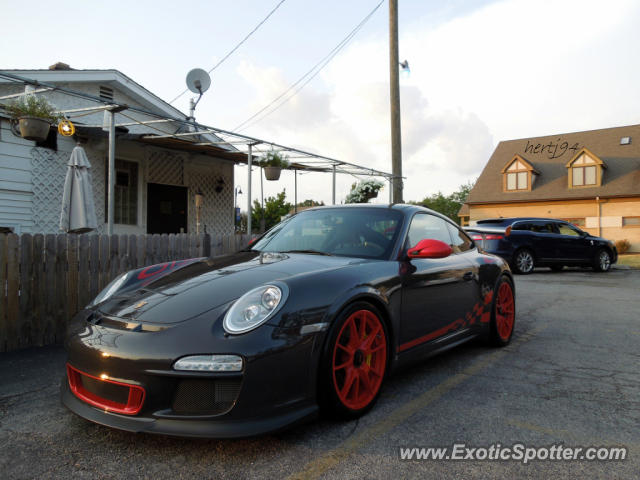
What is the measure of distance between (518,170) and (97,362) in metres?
29.2

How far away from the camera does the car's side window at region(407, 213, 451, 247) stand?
3.53 m

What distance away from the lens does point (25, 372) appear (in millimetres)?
3617

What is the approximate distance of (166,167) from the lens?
477 inches

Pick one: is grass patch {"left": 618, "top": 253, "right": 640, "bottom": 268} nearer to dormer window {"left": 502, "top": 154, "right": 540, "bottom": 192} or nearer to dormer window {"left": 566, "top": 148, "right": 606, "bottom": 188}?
dormer window {"left": 566, "top": 148, "right": 606, "bottom": 188}

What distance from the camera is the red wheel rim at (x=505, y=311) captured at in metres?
4.42

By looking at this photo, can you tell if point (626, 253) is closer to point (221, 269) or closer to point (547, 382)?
point (547, 382)

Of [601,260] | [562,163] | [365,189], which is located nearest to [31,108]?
[365,189]

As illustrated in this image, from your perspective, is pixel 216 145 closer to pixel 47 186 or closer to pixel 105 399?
pixel 47 186

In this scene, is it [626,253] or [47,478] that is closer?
[47,478]

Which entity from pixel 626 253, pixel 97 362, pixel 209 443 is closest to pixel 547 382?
pixel 209 443

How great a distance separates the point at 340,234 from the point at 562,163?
28.8 meters

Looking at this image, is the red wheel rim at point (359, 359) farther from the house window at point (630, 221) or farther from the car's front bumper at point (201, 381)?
the house window at point (630, 221)

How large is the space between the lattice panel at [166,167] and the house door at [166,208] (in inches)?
6.5

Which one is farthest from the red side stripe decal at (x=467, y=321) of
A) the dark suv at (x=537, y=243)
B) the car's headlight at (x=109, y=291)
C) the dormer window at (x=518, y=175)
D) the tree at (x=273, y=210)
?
the tree at (x=273, y=210)
